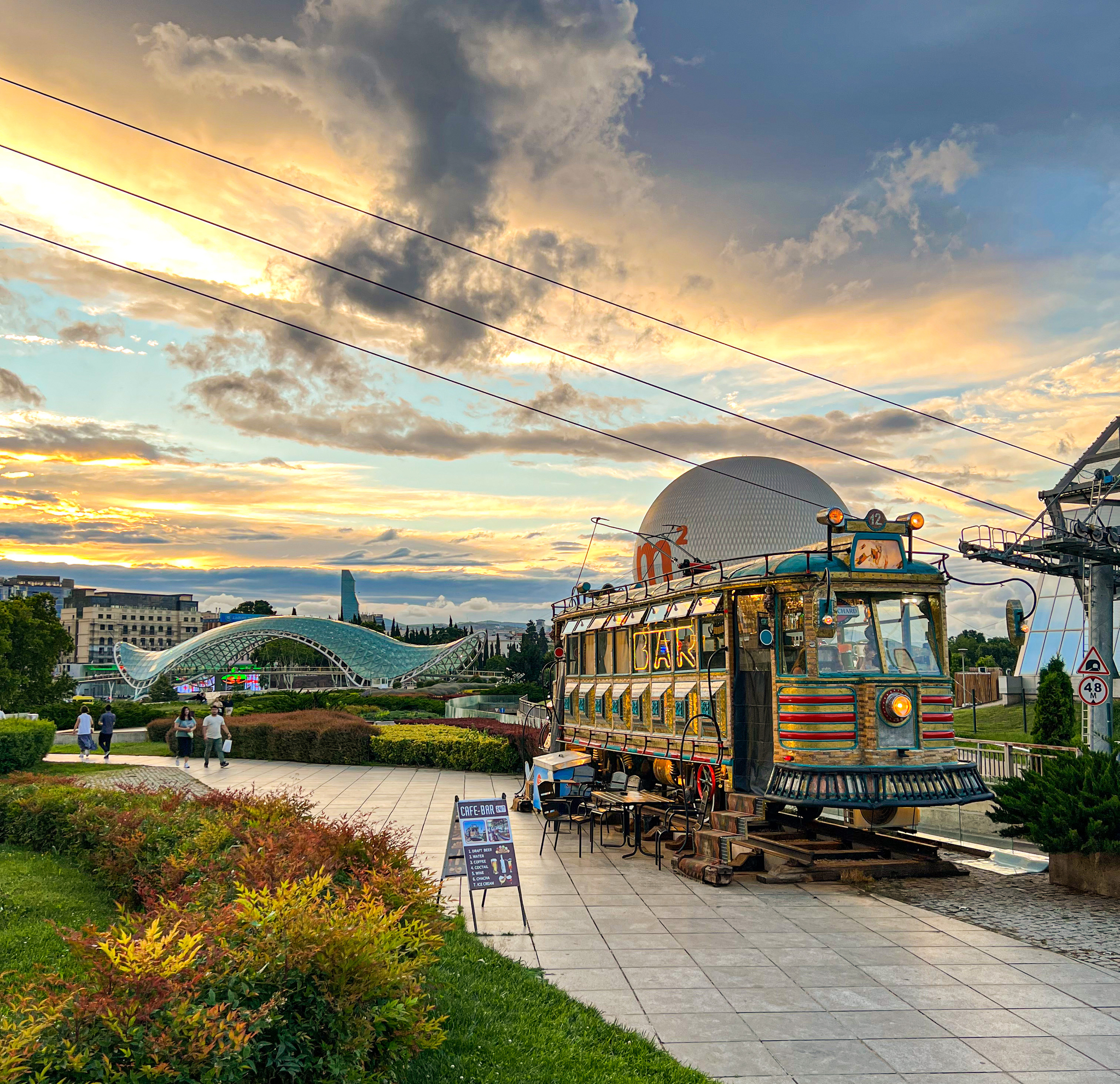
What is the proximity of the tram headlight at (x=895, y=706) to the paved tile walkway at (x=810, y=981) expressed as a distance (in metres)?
2.57

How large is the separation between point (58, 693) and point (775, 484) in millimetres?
50399

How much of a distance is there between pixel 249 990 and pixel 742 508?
64962 millimetres

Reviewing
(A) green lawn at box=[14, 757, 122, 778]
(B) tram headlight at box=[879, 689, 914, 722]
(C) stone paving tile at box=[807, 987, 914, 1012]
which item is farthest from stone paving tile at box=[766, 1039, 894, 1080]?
(A) green lawn at box=[14, 757, 122, 778]

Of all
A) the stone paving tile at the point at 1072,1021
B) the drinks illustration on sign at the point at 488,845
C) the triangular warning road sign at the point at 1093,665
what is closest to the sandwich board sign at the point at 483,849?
the drinks illustration on sign at the point at 488,845

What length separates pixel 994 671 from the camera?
56.7 m

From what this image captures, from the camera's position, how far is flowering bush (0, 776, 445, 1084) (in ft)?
15.1

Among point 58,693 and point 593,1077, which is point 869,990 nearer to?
point 593,1077

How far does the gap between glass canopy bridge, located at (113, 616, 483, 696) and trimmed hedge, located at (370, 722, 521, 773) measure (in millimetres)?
80667

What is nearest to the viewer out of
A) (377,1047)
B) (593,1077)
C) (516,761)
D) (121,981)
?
(121,981)

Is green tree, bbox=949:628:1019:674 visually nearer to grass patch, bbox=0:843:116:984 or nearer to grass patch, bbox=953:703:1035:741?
grass patch, bbox=953:703:1035:741

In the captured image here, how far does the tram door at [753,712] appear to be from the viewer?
14.8 meters

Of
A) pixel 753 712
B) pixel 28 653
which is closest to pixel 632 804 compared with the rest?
pixel 753 712

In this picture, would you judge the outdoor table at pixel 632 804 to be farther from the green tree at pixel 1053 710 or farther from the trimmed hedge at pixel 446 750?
the green tree at pixel 1053 710

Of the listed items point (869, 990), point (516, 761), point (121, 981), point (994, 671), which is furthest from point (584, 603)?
point (994, 671)
